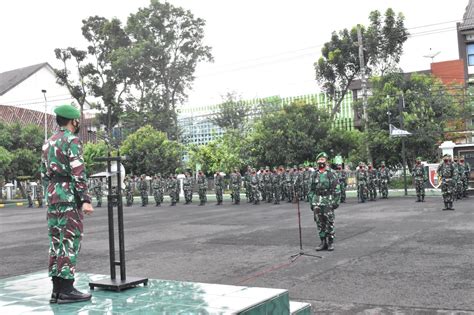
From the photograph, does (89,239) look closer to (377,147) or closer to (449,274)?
(449,274)

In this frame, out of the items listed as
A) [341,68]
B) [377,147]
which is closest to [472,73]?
[341,68]

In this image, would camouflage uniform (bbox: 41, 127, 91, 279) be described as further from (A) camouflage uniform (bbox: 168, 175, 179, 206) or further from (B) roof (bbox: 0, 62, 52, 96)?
(B) roof (bbox: 0, 62, 52, 96)

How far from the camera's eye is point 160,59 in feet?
139

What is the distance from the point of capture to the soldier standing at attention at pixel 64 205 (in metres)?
4.83

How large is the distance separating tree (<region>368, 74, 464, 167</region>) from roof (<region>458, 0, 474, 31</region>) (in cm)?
794

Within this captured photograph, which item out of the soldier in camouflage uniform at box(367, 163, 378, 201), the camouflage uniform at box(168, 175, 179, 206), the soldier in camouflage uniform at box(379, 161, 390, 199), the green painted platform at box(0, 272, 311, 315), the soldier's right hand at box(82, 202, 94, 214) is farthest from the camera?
the camouflage uniform at box(168, 175, 179, 206)

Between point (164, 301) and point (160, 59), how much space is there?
39481mm

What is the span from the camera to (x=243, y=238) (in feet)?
40.2

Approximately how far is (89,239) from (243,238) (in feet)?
15.0

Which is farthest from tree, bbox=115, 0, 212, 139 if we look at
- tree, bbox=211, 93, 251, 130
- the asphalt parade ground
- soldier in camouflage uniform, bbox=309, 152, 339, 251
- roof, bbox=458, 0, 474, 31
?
soldier in camouflage uniform, bbox=309, 152, 339, 251

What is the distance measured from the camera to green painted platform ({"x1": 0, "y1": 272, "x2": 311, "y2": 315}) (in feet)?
14.4

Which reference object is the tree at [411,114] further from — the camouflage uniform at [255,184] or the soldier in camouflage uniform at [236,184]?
the soldier in camouflage uniform at [236,184]

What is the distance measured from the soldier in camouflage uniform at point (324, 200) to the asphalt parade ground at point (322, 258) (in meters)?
0.32

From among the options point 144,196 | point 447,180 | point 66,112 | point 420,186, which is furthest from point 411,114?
point 66,112
